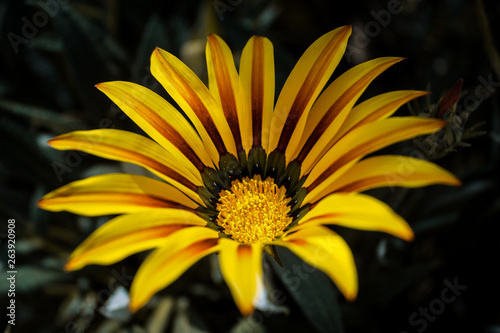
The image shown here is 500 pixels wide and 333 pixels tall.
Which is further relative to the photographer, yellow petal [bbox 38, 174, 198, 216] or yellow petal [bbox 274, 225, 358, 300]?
yellow petal [bbox 38, 174, 198, 216]

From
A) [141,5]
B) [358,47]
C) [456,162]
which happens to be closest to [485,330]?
[456,162]

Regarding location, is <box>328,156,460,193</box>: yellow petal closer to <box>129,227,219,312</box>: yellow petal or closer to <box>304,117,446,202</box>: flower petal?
<box>304,117,446,202</box>: flower petal

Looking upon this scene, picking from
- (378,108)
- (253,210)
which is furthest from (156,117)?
(378,108)

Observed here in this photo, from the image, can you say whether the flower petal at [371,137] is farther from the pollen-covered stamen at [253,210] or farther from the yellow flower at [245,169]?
the pollen-covered stamen at [253,210]

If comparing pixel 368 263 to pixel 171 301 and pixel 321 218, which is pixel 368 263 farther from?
pixel 321 218

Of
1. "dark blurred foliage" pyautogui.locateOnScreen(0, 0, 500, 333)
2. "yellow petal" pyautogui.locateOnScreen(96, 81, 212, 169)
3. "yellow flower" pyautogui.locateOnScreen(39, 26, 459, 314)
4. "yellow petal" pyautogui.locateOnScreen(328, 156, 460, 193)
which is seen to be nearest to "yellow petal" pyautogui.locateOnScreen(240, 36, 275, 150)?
"yellow flower" pyautogui.locateOnScreen(39, 26, 459, 314)

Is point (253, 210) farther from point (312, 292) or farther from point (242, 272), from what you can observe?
point (242, 272)

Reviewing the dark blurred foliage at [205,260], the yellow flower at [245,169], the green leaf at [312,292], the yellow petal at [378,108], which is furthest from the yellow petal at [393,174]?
the dark blurred foliage at [205,260]
